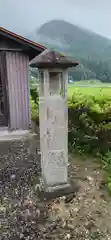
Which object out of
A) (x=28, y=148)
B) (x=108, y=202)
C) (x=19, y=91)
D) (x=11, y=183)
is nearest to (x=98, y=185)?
(x=108, y=202)

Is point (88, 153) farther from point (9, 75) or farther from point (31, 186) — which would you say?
point (9, 75)

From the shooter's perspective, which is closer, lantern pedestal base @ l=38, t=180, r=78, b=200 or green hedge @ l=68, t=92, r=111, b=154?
lantern pedestal base @ l=38, t=180, r=78, b=200

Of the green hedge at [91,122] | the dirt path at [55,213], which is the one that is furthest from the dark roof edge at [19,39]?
the dirt path at [55,213]

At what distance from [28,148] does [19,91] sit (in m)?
1.97

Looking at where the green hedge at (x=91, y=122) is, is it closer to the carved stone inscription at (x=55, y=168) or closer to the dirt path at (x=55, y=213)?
the dirt path at (x=55, y=213)

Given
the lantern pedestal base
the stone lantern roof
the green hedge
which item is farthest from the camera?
the green hedge

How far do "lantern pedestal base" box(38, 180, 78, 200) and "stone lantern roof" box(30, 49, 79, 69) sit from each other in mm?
1930

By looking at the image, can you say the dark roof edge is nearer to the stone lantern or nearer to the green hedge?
the green hedge

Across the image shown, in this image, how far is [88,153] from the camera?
17.7ft

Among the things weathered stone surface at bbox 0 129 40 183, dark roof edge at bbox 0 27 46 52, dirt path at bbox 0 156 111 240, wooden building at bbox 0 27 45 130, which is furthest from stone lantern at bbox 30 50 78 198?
wooden building at bbox 0 27 45 130

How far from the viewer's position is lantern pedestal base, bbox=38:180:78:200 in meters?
3.68

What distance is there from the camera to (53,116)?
11.6 feet

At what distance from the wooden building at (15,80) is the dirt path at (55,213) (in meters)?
3.19

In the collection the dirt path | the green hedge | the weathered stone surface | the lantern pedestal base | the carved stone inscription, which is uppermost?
the green hedge
